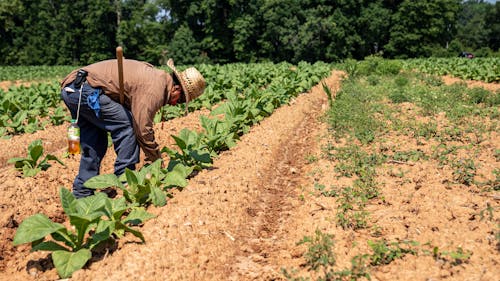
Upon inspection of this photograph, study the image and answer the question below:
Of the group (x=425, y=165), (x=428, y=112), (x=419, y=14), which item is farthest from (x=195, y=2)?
(x=425, y=165)

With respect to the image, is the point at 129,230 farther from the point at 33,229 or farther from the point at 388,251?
the point at 388,251

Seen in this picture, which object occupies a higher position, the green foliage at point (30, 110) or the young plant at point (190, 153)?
the young plant at point (190, 153)

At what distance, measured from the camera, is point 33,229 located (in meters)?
3.05

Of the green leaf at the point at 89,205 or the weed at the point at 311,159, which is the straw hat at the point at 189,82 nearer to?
the green leaf at the point at 89,205

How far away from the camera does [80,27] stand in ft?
174

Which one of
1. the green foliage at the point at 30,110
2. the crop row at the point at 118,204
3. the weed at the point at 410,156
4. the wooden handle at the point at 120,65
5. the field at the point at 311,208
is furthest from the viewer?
the green foliage at the point at 30,110

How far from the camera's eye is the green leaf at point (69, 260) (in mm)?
3004

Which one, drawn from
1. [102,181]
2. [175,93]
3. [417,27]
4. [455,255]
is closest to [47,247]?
[102,181]

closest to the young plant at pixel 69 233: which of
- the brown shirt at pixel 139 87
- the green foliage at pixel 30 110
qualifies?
the brown shirt at pixel 139 87

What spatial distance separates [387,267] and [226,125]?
13.1 feet

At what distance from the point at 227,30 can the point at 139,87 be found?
43.7 metres

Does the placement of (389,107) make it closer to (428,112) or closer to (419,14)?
(428,112)

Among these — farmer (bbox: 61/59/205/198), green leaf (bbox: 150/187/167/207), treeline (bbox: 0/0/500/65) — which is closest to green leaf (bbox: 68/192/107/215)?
green leaf (bbox: 150/187/167/207)

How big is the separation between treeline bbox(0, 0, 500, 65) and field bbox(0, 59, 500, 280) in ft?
116
